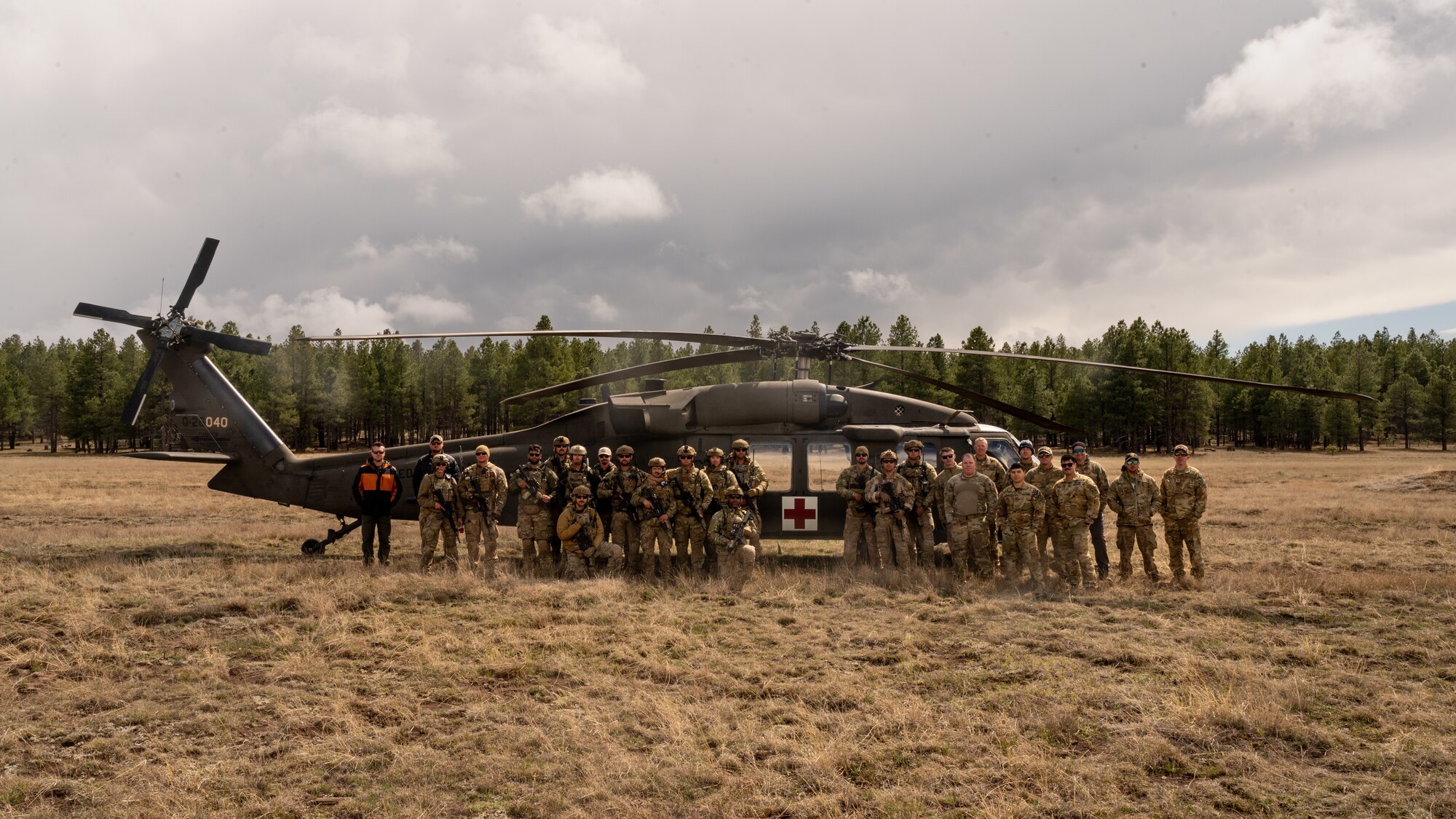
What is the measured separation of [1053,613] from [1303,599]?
3118mm

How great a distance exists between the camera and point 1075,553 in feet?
31.4

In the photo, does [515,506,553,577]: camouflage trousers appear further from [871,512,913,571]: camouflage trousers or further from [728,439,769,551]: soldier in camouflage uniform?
[871,512,913,571]: camouflage trousers

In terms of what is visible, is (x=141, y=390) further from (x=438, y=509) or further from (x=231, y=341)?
(x=438, y=509)

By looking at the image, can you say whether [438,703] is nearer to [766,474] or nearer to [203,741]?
[203,741]

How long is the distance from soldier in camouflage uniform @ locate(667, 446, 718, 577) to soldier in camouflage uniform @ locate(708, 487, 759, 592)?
208 millimetres

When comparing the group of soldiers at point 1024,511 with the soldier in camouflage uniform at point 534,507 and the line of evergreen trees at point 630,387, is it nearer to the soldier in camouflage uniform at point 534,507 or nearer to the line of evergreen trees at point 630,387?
the soldier in camouflage uniform at point 534,507

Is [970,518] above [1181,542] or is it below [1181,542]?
above

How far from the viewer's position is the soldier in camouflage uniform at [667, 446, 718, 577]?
33.3 ft

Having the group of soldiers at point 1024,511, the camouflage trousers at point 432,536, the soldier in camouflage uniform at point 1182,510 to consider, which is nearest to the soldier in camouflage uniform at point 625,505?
the camouflage trousers at point 432,536

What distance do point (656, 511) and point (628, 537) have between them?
63cm

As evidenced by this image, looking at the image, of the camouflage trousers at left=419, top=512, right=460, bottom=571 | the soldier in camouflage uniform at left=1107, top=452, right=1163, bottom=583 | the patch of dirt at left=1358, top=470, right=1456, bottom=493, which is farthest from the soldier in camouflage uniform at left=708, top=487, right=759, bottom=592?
the patch of dirt at left=1358, top=470, right=1456, bottom=493

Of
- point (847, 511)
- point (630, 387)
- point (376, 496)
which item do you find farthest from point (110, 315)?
point (630, 387)

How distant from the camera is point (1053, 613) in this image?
832cm

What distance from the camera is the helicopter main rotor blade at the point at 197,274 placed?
1236 centimetres
